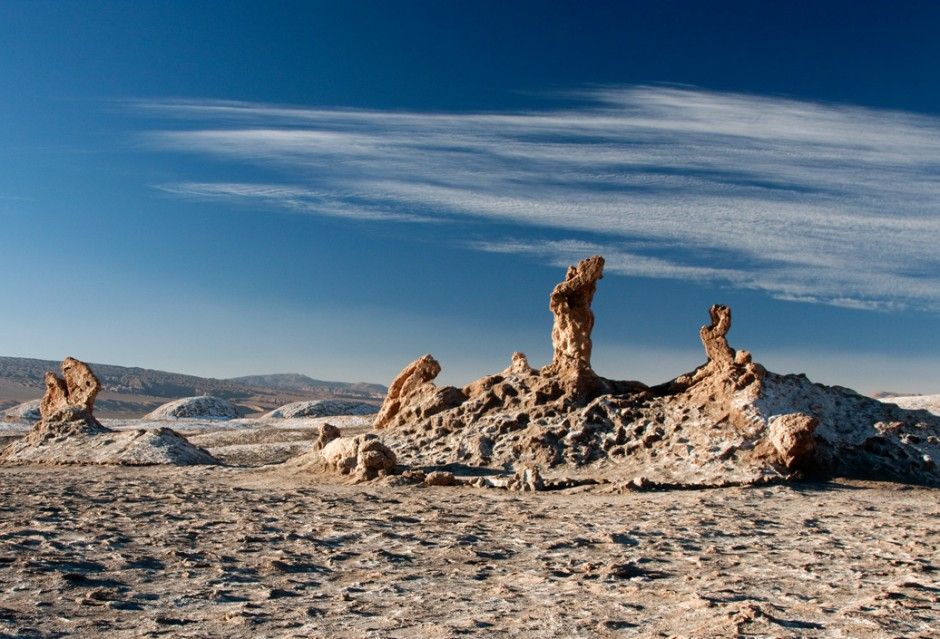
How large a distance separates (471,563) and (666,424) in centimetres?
866

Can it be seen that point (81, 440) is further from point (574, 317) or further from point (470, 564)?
point (470, 564)

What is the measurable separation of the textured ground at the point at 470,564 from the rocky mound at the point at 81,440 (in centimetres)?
699

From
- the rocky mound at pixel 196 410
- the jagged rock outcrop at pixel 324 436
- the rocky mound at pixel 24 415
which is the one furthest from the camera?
the rocky mound at pixel 196 410

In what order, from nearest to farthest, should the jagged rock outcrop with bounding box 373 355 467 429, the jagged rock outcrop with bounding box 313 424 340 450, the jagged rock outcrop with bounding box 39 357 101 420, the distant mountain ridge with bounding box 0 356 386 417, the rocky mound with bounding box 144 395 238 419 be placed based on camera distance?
the jagged rock outcrop with bounding box 313 424 340 450, the jagged rock outcrop with bounding box 373 355 467 429, the jagged rock outcrop with bounding box 39 357 101 420, the rocky mound with bounding box 144 395 238 419, the distant mountain ridge with bounding box 0 356 386 417

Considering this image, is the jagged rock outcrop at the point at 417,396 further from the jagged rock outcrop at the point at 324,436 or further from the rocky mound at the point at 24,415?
the rocky mound at the point at 24,415

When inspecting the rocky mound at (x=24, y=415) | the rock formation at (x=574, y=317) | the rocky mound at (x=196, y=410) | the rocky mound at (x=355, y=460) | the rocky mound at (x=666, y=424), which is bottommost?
the rocky mound at (x=24, y=415)

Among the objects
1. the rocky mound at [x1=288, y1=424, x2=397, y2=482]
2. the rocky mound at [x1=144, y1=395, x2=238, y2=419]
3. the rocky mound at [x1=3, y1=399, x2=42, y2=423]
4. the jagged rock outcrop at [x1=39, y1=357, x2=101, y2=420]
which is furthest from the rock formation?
the rocky mound at [x1=144, y1=395, x2=238, y2=419]

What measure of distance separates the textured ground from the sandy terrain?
0.03 meters

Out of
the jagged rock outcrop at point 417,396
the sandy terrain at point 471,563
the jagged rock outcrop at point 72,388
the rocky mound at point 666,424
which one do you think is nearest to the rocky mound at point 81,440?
the jagged rock outcrop at point 72,388

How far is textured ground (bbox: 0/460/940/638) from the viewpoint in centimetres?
532

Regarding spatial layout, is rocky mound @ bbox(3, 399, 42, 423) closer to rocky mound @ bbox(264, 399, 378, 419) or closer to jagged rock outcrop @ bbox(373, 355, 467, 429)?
rocky mound @ bbox(264, 399, 378, 419)

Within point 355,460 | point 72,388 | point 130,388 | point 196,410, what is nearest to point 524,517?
point 355,460

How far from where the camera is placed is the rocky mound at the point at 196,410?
48.3 m

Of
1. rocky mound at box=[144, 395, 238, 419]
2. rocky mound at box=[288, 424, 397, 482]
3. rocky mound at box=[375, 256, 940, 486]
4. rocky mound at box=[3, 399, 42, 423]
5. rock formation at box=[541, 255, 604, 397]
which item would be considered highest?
rock formation at box=[541, 255, 604, 397]
